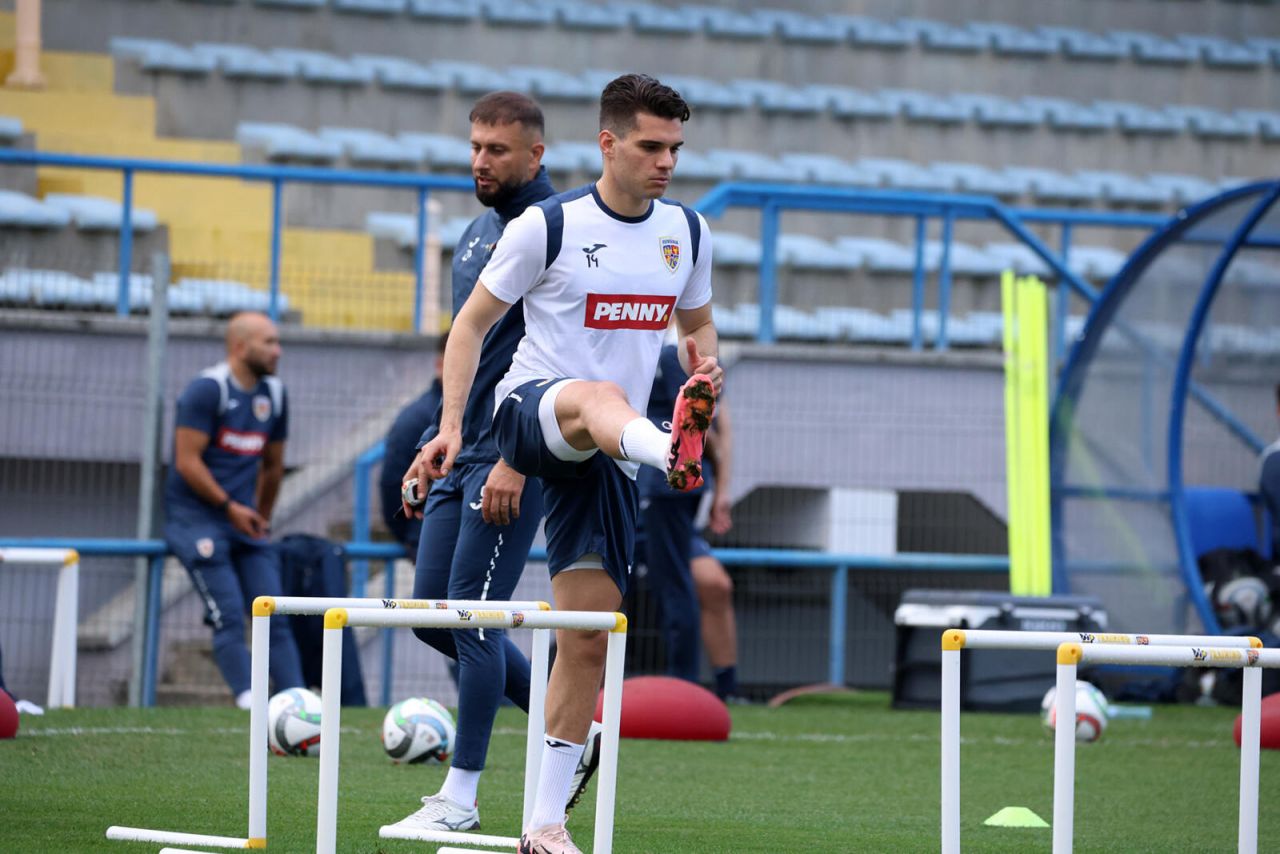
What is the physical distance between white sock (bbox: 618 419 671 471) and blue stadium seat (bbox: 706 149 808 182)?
10.8 m

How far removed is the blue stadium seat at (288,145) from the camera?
13.8 meters

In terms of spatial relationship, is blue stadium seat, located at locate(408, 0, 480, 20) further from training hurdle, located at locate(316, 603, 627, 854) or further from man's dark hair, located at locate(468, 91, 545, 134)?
training hurdle, located at locate(316, 603, 627, 854)

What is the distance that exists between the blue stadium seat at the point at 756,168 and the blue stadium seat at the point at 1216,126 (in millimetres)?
4339

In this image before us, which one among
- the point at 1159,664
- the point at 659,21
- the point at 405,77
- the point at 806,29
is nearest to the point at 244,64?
the point at 405,77

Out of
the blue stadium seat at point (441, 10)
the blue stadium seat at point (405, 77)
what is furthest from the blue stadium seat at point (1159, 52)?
the blue stadium seat at point (405, 77)

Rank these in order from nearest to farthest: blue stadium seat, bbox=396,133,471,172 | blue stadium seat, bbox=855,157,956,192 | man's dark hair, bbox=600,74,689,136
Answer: man's dark hair, bbox=600,74,689,136, blue stadium seat, bbox=396,133,471,172, blue stadium seat, bbox=855,157,956,192

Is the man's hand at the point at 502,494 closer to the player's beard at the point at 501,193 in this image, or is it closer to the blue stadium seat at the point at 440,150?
the player's beard at the point at 501,193

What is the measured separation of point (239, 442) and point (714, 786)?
3.75 metres

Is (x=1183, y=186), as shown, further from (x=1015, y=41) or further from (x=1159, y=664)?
(x=1159, y=664)

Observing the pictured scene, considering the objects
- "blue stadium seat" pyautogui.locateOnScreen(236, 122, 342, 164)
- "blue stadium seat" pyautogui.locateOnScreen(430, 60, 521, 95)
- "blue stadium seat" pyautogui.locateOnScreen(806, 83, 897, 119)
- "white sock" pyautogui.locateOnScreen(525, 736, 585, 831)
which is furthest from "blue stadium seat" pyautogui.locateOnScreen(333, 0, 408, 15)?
"white sock" pyautogui.locateOnScreen(525, 736, 585, 831)

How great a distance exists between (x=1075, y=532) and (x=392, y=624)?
8.32m

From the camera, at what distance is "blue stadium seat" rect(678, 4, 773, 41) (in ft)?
55.2

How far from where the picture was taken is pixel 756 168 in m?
15.1

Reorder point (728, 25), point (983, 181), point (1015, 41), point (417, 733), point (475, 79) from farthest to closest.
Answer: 1. point (1015, 41)
2. point (728, 25)
3. point (983, 181)
4. point (475, 79)
5. point (417, 733)
